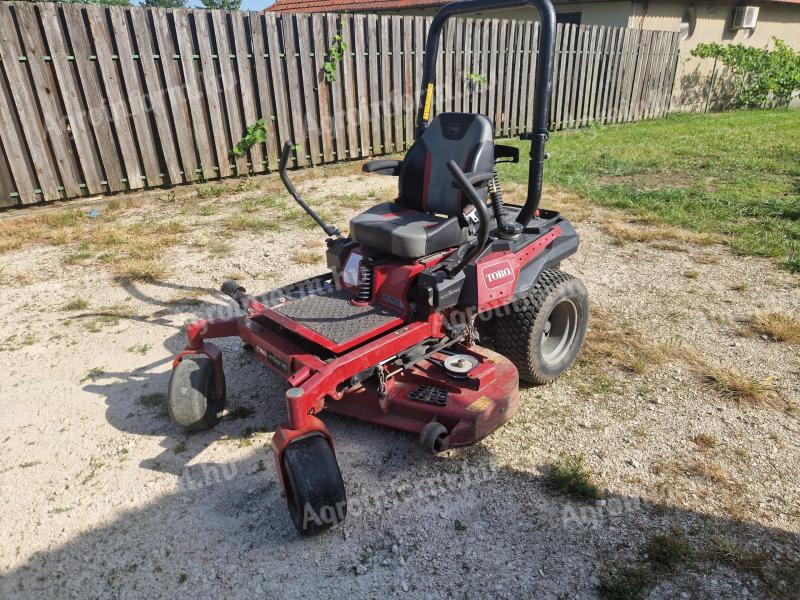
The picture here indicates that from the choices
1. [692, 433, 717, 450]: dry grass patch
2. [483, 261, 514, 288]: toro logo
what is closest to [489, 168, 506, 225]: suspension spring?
[483, 261, 514, 288]: toro logo

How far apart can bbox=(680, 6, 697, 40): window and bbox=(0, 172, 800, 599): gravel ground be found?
509 inches

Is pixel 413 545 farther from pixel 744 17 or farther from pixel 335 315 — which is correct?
pixel 744 17

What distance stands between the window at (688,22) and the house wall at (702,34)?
0.08 meters

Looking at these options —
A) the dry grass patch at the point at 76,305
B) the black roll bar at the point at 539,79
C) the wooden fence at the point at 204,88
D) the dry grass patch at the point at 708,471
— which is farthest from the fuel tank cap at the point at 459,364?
the wooden fence at the point at 204,88

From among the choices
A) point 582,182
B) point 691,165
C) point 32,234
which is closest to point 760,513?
point 582,182

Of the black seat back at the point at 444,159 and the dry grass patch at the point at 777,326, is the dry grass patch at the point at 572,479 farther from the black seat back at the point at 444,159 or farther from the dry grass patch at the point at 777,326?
the dry grass patch at the point at 777,326

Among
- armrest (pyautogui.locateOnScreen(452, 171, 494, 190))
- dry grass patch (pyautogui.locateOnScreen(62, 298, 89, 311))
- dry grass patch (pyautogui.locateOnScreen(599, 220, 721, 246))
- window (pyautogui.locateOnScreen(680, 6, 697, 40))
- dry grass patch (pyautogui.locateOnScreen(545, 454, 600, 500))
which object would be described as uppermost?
window (pyautogui.locateOnScreen(680, 6, 697, 40))

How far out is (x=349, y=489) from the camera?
265 cm

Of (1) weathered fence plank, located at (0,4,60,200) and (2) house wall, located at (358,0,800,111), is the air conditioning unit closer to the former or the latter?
(2) house wall, located at (358,0,800,111)

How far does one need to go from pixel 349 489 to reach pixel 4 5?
6.43 meters

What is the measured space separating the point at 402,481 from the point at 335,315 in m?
0.90

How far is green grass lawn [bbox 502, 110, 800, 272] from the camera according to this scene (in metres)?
5.90

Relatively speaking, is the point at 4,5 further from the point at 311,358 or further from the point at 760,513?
the point at 760,513

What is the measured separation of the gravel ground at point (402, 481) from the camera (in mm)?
2227
